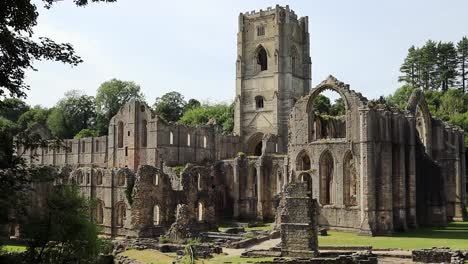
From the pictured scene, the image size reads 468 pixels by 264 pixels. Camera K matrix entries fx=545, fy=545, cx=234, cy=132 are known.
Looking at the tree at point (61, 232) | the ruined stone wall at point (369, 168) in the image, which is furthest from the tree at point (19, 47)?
the ruined stone wall at point (369, 168)

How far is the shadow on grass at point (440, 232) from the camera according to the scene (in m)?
31.2

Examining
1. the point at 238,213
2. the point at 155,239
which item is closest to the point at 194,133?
the point at 238,213

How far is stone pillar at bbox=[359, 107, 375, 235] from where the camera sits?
3291 cm

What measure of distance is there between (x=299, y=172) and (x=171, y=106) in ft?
183

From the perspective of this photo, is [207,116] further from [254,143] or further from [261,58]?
[254,143]

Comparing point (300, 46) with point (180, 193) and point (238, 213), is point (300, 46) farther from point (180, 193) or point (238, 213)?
point (180, 193)

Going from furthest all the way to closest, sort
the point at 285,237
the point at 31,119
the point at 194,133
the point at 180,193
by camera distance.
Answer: the point at 31,119 < the point at 194,133 < the point at 180,193 < the point at 285,237

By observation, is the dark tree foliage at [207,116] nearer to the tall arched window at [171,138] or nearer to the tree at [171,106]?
the tree at [171,106]

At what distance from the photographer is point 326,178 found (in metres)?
37.4

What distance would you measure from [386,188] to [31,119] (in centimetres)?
7114

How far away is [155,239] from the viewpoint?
32.5 meters

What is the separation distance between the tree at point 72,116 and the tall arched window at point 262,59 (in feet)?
113

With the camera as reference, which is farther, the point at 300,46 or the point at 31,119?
the point at 31,119

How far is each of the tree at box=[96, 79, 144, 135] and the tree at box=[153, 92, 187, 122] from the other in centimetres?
355
